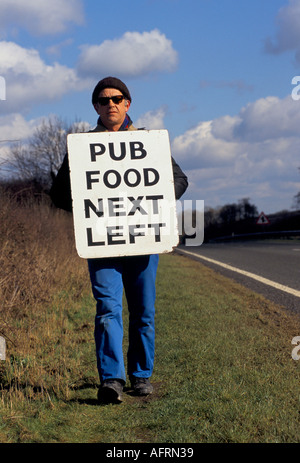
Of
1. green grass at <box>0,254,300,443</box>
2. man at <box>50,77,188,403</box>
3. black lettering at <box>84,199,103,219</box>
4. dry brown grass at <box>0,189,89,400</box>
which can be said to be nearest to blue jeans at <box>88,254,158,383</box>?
man at <box>50,77,188,403</box>

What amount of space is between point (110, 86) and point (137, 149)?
0.51m

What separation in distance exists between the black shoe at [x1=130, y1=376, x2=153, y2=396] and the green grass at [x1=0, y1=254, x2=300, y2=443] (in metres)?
0.05

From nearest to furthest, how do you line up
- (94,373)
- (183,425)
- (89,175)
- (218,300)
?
1. (183,425)
2. (89,175)
3. (94,373)
4. (218,300)

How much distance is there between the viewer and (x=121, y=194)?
4.23 metres

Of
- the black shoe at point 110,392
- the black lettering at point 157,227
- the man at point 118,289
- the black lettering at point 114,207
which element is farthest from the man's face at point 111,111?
the black shoe at point 110,392

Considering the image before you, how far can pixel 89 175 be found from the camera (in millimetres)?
4238

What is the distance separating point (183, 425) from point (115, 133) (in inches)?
82.5

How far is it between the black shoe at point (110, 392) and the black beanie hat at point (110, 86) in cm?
207

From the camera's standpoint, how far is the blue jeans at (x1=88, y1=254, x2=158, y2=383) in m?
4.15

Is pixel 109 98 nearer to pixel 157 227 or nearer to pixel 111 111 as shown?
pixel 111 111

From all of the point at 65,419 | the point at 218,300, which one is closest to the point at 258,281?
the point at 218,300

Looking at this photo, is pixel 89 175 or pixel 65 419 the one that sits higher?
pixel 89 175

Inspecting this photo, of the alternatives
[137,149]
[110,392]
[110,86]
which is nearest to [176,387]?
[110,392]

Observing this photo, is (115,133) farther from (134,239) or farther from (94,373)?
(94,373)
